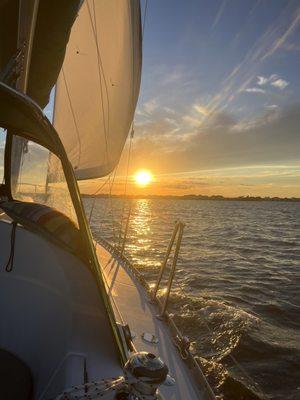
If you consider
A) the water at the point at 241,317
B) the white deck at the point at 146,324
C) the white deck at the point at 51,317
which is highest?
the white deck at the point at 51,317

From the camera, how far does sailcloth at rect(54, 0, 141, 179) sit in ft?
22.6

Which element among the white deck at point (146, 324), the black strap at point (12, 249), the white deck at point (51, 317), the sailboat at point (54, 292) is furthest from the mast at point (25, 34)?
the white deck at point (146, 324)

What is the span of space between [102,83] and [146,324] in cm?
488

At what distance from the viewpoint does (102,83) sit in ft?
23.2

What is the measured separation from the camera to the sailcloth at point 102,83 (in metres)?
6.89

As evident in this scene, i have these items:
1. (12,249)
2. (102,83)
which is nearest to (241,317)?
(102,83)

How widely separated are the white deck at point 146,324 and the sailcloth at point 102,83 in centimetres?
231

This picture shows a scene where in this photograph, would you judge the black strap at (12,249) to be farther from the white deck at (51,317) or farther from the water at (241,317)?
the water at (241,317)

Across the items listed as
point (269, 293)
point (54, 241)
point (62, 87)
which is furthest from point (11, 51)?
point (269, 293)

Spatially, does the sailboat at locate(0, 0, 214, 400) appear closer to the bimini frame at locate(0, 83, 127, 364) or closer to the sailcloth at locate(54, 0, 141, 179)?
the bimini frame at locate(0, 83, 127, 364)

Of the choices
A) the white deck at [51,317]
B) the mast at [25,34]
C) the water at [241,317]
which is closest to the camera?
the white deck at [51,317]

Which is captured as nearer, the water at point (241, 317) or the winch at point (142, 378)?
the winch at point (142, 378)

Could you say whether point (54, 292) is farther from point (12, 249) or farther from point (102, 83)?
point (102, 83)

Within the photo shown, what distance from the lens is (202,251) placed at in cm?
1994
